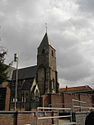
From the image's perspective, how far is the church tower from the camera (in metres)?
42.5

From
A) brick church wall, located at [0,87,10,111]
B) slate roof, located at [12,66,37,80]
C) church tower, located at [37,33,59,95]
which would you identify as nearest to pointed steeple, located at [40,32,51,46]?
church tower, located at [37,33,59,95]

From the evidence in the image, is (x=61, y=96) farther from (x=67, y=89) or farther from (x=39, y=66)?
(x=67, y=89)

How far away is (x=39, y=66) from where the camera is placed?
46.5 metres

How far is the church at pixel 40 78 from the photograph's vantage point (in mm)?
41191

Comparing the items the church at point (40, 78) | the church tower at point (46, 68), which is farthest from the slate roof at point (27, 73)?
the church tower at point (46, 68)

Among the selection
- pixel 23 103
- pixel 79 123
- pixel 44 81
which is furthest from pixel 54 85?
pixel 79 123

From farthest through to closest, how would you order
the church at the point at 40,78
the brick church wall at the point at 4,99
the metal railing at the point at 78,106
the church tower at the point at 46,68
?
the church tower at the point at 46,68, the church at the point at 40,78, the brick church wall at the point at 4,99, the metal railing at the point at 78,106

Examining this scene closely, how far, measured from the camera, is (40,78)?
44500 mm

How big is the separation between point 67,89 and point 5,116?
56.6 meters

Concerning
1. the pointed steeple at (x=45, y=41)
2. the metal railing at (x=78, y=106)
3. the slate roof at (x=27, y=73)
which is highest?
the pointed steeple at (x=45, y=41)

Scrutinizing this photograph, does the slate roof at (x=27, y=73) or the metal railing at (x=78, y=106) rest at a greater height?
the slate roof at (x=27, y=73)

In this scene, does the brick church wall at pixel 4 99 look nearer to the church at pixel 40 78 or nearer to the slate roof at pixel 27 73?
the church at pixel 40 78

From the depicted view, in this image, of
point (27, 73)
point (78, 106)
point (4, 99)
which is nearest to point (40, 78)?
point (27, 73)

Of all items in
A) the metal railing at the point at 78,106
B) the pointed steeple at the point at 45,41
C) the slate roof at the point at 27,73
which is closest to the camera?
the metal railing at the point at 78,106
